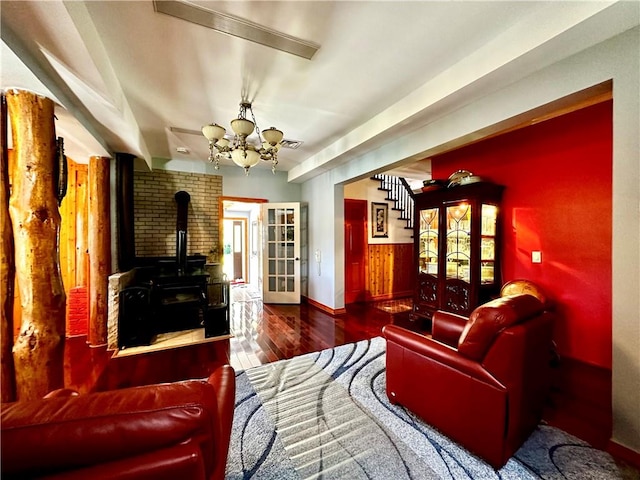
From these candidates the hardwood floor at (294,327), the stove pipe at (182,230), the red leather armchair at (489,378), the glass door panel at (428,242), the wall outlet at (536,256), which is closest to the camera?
the red leather armchair at (489,378)

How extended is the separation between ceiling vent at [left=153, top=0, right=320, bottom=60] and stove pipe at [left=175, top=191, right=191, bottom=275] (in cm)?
322

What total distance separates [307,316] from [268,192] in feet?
8.69

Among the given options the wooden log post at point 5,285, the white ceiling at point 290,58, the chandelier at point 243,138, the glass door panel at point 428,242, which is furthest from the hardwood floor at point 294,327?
the white ceiling at point 290,58

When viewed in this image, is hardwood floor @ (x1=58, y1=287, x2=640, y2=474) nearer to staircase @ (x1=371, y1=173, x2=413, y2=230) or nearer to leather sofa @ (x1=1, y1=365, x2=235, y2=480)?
leather sofa @ (x1=1, y1=365, x2=235, y2=480)

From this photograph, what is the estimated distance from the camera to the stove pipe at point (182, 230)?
435cm

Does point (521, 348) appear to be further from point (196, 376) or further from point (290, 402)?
point (196, 376)

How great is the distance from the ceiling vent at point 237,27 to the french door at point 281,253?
3.67m

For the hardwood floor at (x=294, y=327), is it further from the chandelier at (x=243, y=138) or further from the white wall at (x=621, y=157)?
the white wall at (x=621, y=157)

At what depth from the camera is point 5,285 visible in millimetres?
1839

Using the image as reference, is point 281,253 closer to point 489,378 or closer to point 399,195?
point 399,195

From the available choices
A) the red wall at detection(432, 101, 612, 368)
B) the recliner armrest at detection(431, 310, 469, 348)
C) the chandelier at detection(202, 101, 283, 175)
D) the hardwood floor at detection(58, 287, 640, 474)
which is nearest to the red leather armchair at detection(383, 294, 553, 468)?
the recliner armrest at detection(431, 310, 469, 348)

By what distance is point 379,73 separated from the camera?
233cm

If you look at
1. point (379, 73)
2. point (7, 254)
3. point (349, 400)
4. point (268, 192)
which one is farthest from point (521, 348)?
point (268, 192)

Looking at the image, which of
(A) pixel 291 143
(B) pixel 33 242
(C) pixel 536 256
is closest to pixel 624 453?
(C) pixel 536 256
